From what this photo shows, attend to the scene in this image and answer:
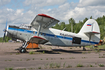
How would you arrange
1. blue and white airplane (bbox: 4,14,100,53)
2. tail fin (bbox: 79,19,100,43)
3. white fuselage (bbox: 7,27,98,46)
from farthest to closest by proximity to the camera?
tail fin (bbox: 79,19,100,43) < white fuselage (bbox: 7,27,98,46) < blue and white airplane (bbox: 4,14,100,53)

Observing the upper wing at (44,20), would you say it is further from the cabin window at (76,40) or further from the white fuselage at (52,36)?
the cabin window at (76,40)

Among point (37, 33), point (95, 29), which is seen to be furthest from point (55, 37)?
point (95, 29)

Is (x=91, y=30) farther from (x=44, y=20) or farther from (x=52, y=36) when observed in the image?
(x=44, y=20)

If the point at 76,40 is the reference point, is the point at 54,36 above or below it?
above

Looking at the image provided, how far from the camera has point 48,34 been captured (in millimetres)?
14766

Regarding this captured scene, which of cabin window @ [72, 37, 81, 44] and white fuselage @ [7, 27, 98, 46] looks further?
cabin window @ [72, 37, 81, 44]

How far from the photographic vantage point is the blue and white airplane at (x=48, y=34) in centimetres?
1299

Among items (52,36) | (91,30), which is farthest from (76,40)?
(52,36)

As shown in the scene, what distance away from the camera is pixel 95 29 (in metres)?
17.1

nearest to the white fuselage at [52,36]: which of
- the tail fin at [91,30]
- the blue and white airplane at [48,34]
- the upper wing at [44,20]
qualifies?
the blue and white airplane at [48,34]

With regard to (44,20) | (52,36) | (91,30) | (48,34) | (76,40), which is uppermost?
(44,20)

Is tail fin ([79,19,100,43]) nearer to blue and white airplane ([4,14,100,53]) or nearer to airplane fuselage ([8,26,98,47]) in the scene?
blue and white airplane ([4,14,100,53])

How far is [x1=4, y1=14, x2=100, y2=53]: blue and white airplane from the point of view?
42.6 ft

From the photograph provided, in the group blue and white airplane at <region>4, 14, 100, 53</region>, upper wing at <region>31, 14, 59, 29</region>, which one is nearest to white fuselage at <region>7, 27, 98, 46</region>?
blue and white airplane at <region>4, 14, 100, 53</region>
